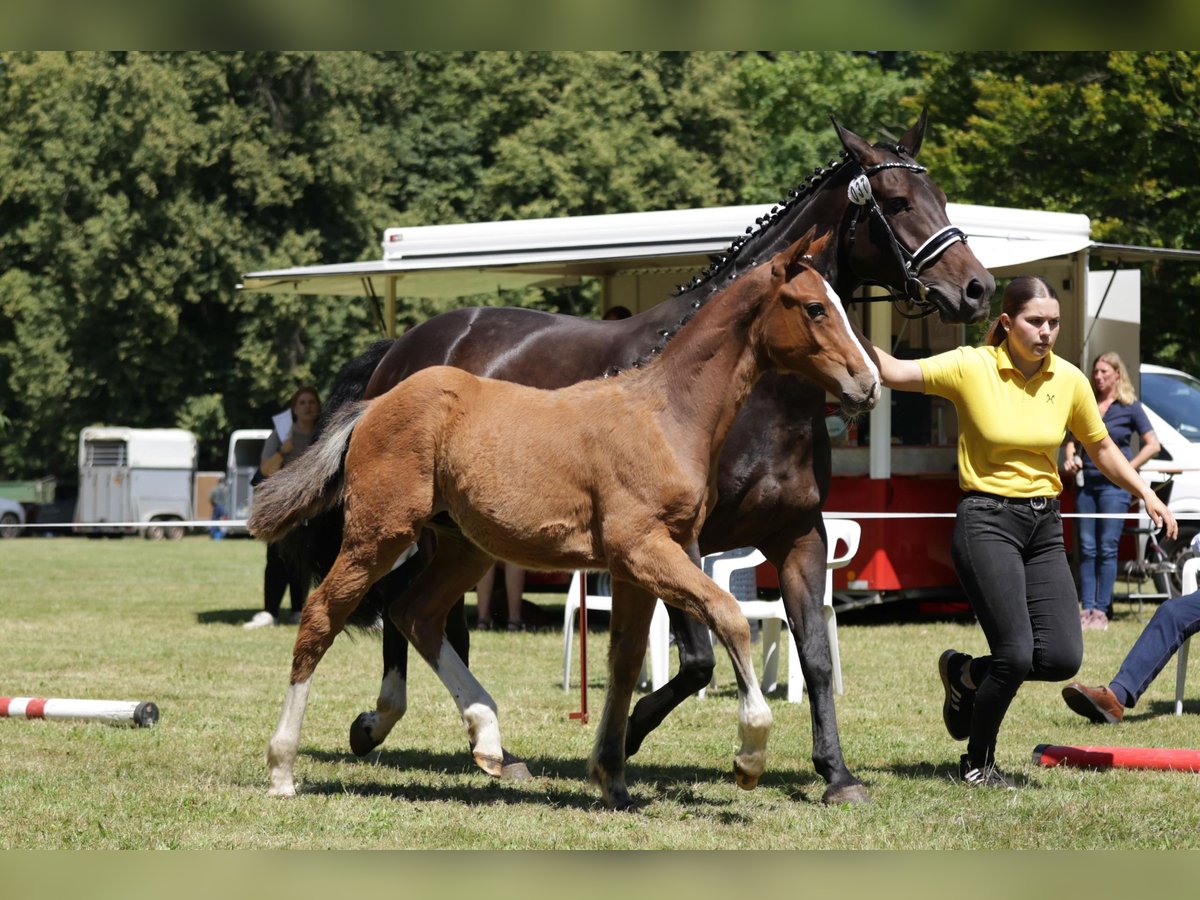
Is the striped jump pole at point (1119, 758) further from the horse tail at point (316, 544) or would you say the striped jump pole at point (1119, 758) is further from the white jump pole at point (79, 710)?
the white jump pole at point (79, 710)

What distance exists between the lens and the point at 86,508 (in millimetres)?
37125

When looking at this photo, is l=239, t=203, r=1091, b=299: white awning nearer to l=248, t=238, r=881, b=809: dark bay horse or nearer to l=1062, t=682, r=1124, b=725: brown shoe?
l=1062, t=682, r=1124, b=725: brown shoe

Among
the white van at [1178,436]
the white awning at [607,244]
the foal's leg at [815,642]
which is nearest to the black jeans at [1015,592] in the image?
the foal's leg at [815,642]

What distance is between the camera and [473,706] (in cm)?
621

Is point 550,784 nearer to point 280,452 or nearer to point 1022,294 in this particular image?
A: point 1022,294

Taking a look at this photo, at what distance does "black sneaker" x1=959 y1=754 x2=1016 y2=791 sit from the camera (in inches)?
253

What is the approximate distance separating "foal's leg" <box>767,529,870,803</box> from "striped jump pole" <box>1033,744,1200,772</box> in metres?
1.24

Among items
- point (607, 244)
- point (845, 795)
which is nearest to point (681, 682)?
point (845, 795)

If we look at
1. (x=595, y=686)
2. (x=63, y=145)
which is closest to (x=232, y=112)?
(x=63, y=145)

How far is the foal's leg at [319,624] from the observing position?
5.91 m

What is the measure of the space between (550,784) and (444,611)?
→ 0.86 meters

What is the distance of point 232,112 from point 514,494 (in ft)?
113

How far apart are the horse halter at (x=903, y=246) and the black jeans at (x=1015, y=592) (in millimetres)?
918

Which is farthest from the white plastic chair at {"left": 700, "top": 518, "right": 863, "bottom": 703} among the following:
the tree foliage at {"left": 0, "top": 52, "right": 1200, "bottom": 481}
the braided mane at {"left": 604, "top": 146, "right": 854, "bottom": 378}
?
the tree foliage at {"left": 0, "top": 52, "right": 1200, "bottom": 481}
